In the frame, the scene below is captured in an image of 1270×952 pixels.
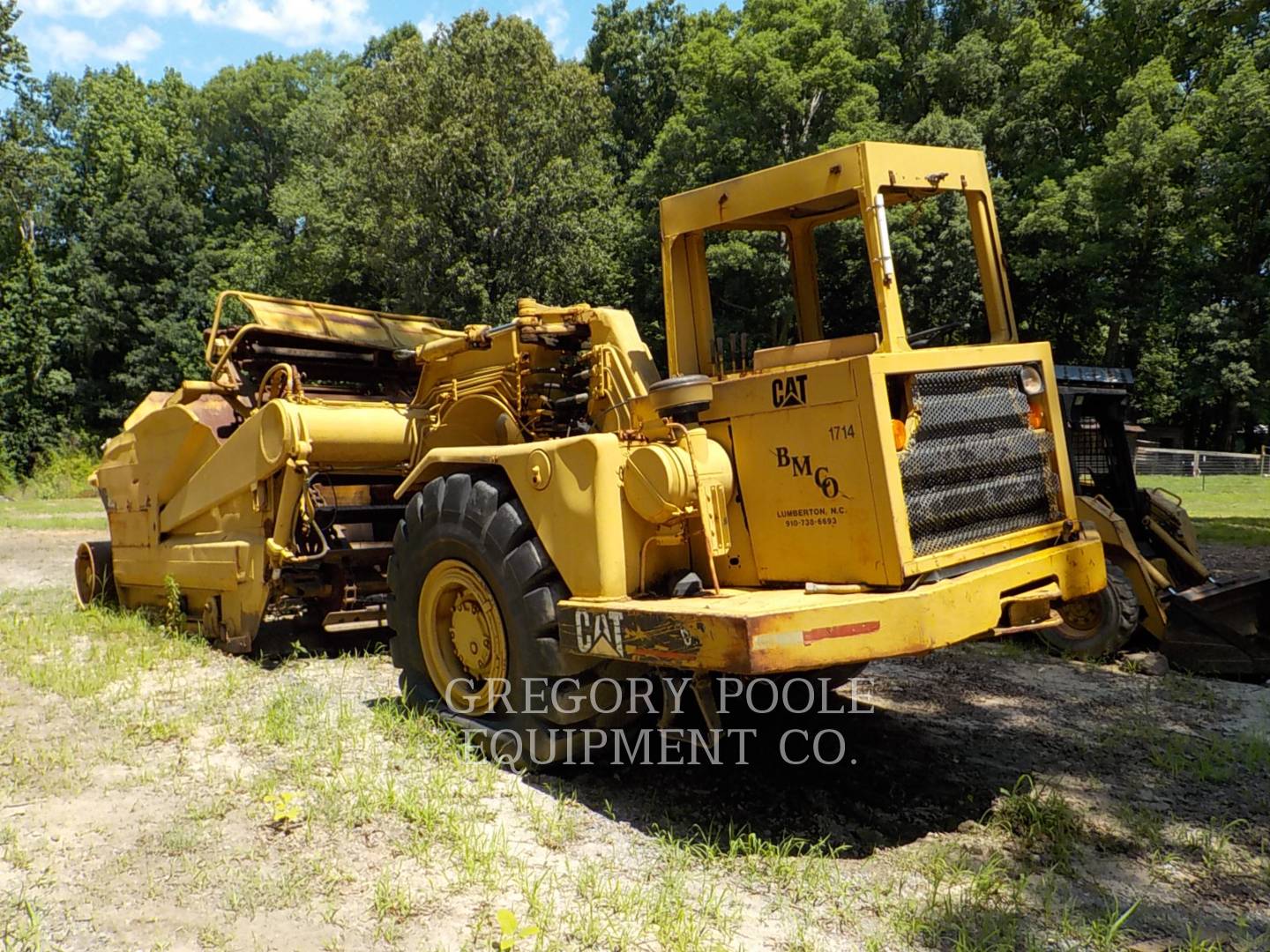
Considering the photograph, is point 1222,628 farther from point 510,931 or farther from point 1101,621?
point 510,931

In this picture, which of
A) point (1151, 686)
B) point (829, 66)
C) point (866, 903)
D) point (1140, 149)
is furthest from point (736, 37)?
point (866, 903)

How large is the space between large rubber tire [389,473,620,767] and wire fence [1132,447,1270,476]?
29718 mm

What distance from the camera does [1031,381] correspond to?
4.67 meters

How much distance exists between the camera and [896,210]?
4797 millimetres

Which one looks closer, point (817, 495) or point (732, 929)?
point (732, 929)

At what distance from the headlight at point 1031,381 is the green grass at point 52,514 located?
17.4 m

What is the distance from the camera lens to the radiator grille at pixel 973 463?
Answer: 4051mm

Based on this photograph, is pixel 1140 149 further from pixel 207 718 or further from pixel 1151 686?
pixel 207 718

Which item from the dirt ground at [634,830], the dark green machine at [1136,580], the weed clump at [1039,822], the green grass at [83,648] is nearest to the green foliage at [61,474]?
the green grass at [83,648]

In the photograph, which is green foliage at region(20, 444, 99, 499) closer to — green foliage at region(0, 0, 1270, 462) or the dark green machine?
green foliage at region(0, 0, 1270, 462)

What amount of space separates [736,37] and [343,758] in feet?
100

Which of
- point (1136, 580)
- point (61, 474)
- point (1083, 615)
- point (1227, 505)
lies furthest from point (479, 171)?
point (1136, 580)

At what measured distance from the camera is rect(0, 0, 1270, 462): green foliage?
997 inches

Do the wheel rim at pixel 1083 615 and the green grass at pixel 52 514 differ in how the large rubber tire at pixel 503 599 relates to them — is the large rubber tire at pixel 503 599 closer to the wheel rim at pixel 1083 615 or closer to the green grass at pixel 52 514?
the wheel rim at pixel 1083 615
